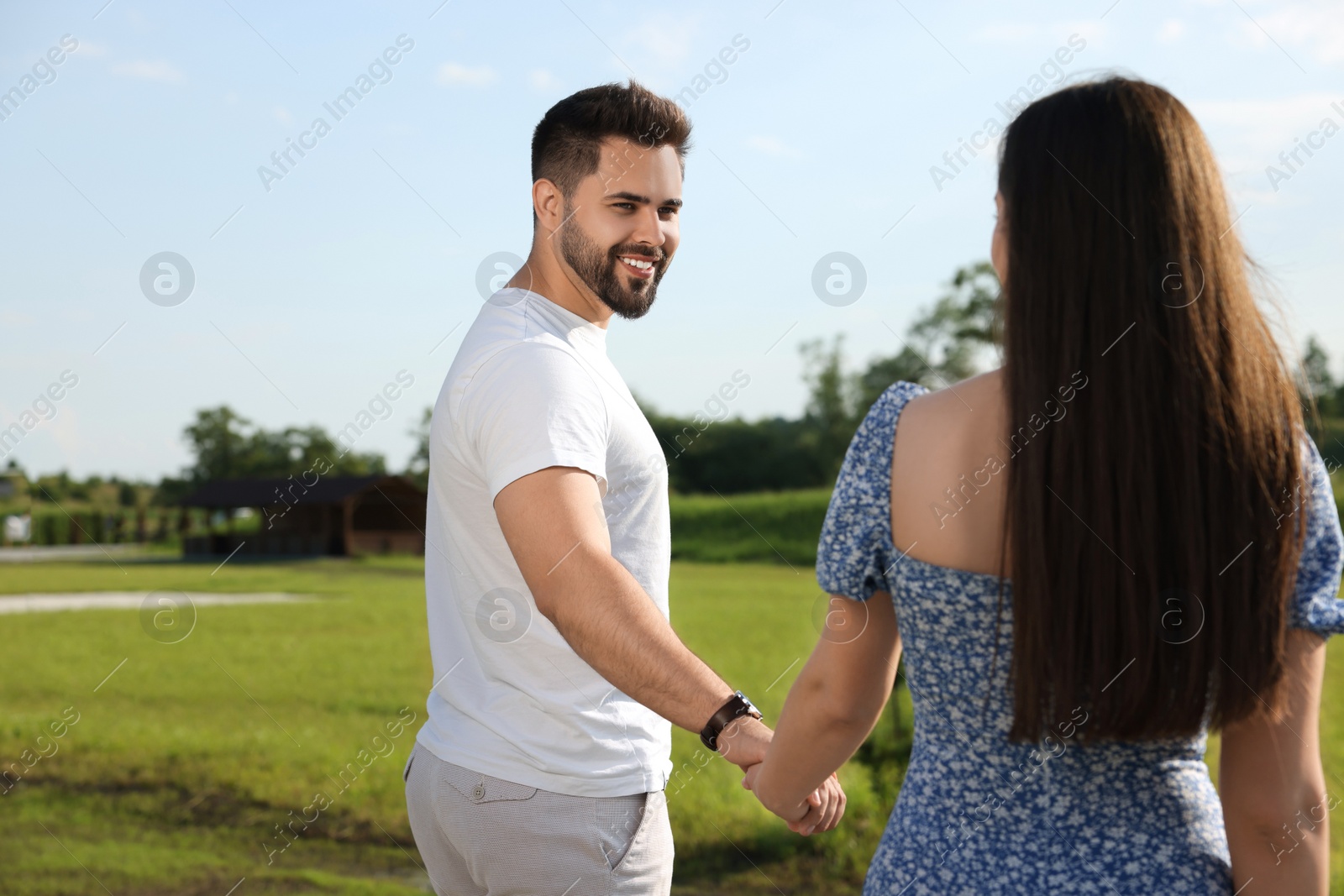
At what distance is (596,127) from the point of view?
250cm

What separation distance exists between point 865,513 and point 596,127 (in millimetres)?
1382

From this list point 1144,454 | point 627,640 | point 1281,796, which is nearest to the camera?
point 1144,454

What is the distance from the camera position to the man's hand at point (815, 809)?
1.83 metres

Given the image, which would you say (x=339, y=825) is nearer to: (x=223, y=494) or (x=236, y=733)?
(x=236, y=733)

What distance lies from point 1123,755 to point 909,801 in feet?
1.02

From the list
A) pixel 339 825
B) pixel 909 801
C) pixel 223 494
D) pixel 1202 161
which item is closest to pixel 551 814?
pixel 909 801

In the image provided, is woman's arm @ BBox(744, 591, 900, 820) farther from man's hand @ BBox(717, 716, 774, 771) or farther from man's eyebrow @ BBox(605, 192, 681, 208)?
man's eyebrow @ BBox(605, 192, 681, 208)

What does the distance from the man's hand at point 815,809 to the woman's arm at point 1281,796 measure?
613 mm

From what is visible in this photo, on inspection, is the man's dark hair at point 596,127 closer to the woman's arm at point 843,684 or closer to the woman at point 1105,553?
the woman at point 1105,553

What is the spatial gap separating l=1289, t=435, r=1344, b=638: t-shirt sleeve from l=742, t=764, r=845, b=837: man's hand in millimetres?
765

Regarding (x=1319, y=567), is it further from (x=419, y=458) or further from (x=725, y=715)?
(x=419, y=458)
